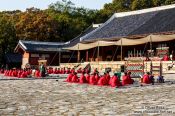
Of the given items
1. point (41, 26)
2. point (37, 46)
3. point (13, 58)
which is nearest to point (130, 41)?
point (37, 46)

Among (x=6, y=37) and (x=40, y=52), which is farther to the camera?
(x=6, y=37)

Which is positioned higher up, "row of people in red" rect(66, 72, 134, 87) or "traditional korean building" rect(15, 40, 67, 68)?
"traditional korean building" rect(15, 40, 67, 68)

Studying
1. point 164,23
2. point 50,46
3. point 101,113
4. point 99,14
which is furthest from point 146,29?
point 99,14

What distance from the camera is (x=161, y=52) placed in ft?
112

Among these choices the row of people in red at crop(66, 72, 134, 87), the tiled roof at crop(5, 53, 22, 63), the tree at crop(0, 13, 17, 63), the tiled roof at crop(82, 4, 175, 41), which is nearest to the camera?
the row of people in red at crop(66, 72, 134, 87)

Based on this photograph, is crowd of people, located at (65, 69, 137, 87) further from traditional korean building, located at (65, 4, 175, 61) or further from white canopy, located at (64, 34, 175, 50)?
traditional korean building, located at (65, 4, 175, 61)

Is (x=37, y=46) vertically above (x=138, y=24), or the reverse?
(x=138, y=24)

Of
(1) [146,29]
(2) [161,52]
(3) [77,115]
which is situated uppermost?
(1) [146,29]

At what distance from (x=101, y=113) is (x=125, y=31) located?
31.3 metres

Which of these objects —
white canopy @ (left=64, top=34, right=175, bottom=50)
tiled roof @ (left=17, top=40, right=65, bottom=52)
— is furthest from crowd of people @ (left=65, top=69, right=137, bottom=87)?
tiled roof @ (left=17, top=40, right=65, bottom=52)

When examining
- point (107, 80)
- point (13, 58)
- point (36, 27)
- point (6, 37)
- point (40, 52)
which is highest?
point (36, 27)

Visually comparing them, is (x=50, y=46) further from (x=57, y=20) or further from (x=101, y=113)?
(x=101, y=113)

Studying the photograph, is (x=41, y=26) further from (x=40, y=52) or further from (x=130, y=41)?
(x=130, y=41)

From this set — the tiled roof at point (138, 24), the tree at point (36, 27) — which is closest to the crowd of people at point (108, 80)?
the tiled roof at point (138, 24)
